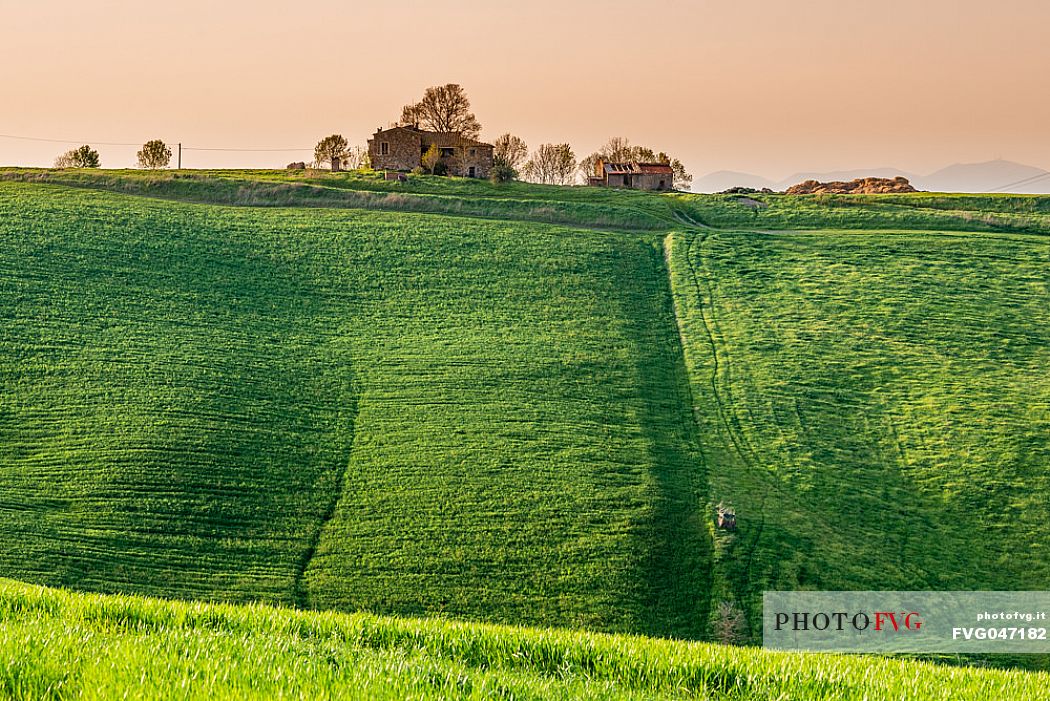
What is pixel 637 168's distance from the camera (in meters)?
98.8

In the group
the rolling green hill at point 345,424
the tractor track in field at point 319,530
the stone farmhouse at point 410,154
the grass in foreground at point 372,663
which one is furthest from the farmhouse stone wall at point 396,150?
the grass in foreground at point 372,663

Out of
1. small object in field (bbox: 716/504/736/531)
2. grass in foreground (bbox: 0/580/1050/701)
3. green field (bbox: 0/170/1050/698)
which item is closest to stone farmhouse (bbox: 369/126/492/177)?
green field (bbox: 0/170/1050/698)

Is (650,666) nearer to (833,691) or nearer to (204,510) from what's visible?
(833,691)

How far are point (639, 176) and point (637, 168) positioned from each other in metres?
1.76

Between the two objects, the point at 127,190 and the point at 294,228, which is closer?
the point at 294,228

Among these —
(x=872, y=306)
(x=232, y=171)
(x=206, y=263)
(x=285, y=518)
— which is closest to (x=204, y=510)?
(x=285, y=518)

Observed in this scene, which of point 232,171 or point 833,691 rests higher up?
point 232,171

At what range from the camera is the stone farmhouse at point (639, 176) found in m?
97.2

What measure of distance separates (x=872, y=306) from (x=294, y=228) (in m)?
34.4

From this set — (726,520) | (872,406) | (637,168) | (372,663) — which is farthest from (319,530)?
(637,168)

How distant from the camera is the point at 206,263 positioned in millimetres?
51000

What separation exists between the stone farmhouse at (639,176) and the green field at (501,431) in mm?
36046

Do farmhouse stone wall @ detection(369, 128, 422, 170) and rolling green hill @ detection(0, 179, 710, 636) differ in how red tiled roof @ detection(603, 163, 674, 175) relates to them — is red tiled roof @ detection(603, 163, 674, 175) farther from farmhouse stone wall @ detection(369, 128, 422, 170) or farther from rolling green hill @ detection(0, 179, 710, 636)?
rolling green hill @ detection(0, 179, 710, 636)

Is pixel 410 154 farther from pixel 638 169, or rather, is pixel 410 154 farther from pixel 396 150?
pixel 638 169
